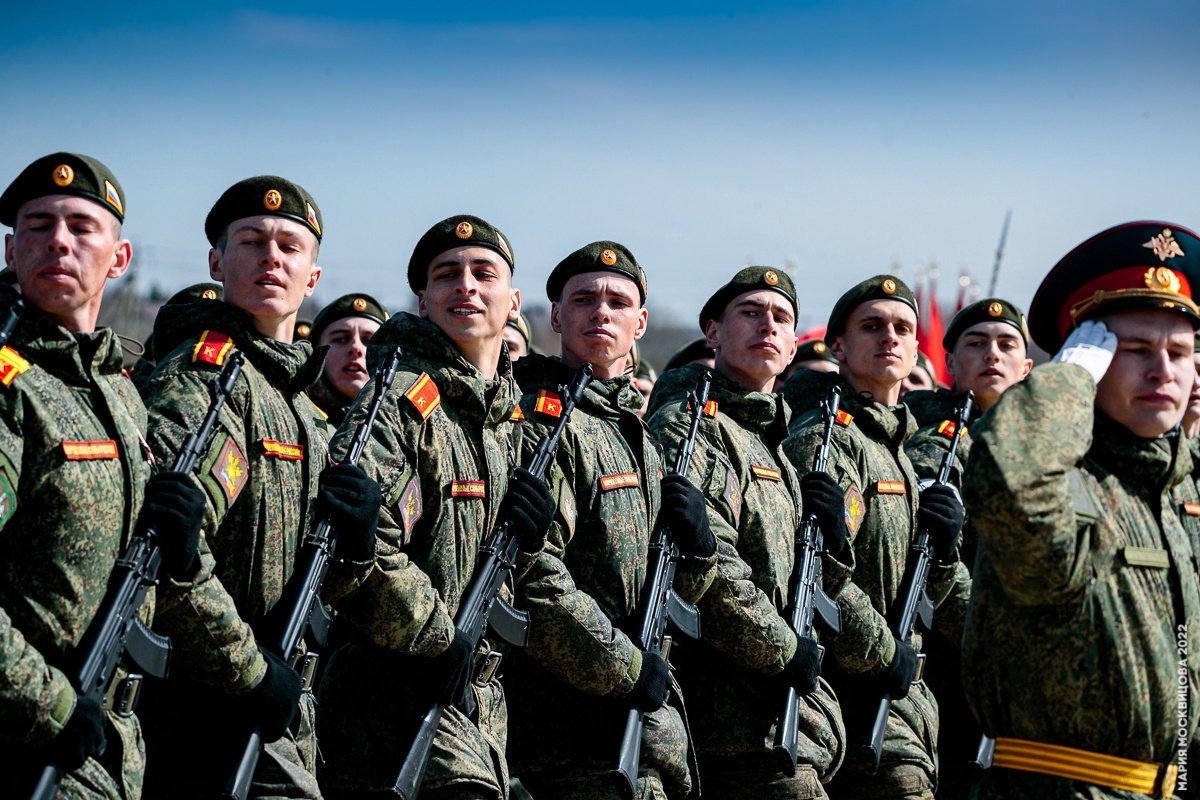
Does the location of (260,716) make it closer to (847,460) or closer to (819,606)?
(819,606)

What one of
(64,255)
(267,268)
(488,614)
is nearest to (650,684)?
(488,614)

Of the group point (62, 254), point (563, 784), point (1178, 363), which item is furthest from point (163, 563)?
point (1178, 363)

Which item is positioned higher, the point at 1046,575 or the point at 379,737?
the point at 1046,575

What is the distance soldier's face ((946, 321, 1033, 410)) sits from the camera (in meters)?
9.88

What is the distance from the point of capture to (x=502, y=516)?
5902mm

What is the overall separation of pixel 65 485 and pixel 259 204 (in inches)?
73.5

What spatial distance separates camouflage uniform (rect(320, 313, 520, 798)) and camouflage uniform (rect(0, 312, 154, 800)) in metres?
1.10

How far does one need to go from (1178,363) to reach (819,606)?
340 cm

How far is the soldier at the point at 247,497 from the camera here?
197 inches

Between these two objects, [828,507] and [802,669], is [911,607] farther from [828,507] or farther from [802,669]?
[802,669]

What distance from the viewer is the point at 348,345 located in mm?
8992

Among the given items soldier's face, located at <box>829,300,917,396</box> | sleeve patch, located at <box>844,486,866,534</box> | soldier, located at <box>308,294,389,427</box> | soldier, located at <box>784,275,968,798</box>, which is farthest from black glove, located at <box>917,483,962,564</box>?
soldier, located at <box>308,294,389,427</box>

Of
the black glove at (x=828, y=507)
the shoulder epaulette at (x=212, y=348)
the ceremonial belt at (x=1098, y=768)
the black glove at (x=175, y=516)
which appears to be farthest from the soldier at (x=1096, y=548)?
the black glove at (x=828, y=507)

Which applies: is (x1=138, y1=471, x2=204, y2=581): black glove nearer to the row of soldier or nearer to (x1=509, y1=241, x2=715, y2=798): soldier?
the row of soldier
